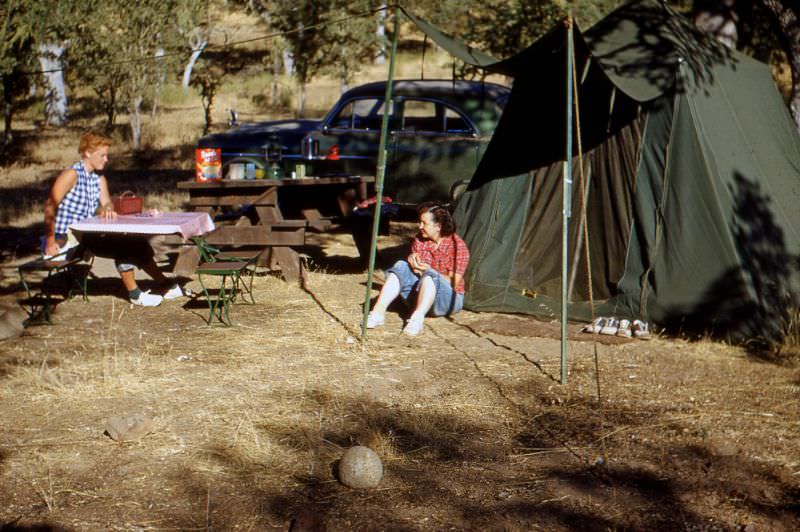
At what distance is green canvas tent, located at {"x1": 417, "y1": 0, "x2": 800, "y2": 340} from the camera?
6.54 metres

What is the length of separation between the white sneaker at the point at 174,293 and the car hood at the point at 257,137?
3.85 meters

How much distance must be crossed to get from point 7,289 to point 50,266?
1704 mm

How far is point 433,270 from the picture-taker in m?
7.09

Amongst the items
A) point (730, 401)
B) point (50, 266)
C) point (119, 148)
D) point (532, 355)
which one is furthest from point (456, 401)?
point (119, 148)

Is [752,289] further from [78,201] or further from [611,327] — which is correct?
[78,201]

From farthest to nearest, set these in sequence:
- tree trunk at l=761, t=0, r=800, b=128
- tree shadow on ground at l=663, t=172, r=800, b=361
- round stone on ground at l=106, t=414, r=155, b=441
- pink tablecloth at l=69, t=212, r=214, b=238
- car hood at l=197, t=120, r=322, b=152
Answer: car hood at l=197, t=120, r=322, b=152 → tree trunk at l=761, t=0, r=800, b=128 → pink tablecloth at l=69, t=212, r=214, b=238 → tree shadow on ground at l=663, t=172, r=800, b=361 → round stone on ground at l=106, t=414, r=155, b=441

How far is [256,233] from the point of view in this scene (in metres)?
8.54

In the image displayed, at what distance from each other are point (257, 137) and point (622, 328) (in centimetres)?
670

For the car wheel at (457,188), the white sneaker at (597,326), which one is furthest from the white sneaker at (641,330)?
the car wheel at (457,188)

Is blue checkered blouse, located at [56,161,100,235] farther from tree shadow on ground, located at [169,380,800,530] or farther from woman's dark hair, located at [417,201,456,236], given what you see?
tree shadow on ground, located at [169,380,800,530]

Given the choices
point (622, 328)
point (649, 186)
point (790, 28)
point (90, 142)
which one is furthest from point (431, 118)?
point (622, 328)

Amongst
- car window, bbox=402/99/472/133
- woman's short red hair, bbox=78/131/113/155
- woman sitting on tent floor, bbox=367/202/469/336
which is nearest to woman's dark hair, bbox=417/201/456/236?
woman sitting on tent floor, bbox=367/202/469/336

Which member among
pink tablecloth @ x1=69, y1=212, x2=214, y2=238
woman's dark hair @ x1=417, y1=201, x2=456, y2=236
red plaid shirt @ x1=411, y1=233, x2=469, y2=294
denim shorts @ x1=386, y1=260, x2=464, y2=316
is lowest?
denim shorts @ x1=386, y1=260, x2=464, y2=316

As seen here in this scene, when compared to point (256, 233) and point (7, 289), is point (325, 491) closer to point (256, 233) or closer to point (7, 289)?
point (256, 233)
